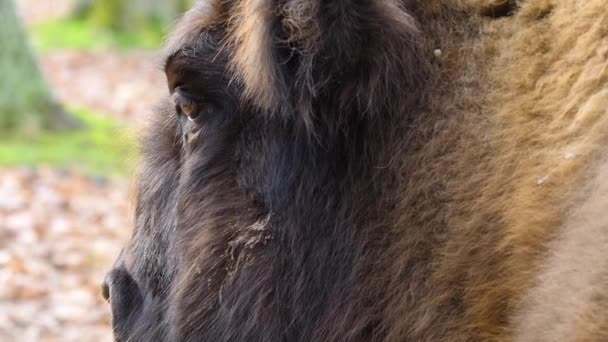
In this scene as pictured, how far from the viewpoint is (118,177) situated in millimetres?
8445

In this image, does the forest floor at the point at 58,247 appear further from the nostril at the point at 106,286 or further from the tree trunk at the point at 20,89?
the tree trunk at the point at 20,89

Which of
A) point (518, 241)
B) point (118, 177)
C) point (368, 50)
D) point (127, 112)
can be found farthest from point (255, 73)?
point (127, 112)

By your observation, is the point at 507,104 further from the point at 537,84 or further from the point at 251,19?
the point at 251,19

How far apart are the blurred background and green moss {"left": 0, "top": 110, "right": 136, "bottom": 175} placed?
0.01 metres

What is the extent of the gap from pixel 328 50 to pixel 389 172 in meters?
0.30

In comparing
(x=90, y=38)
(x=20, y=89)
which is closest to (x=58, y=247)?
(x=20, y=89)

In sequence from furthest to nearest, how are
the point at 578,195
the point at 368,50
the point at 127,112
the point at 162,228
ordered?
the point at 127,112 → the point at 162,228 → the point at 368,50 → the point at 578,195

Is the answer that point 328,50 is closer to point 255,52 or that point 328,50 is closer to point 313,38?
point 313,38

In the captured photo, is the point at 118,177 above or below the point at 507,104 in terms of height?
above

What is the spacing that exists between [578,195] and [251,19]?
0.83 metres

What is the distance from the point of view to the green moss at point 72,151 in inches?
333

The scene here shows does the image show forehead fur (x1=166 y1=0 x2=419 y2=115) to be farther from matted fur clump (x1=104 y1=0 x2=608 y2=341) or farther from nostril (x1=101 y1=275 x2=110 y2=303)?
nostril (x1=101 y1=275 x2=110 y2=303)

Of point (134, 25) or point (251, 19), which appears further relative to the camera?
point (134, 25)

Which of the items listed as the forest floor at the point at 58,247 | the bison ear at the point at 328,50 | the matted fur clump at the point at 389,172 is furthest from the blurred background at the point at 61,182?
the bison ear at the point at 328,50
